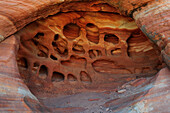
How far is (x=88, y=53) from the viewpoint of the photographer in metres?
7.21

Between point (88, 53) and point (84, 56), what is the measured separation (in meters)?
0.21

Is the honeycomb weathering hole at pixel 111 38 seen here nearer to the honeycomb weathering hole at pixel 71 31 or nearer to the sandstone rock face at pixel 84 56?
the sandstone rock face at pixel 84 56

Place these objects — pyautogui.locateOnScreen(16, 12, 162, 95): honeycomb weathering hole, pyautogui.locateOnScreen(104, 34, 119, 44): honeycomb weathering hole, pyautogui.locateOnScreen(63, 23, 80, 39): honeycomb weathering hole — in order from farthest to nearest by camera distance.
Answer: pyautogui.locateOnScreen(104, 34, 119, 44): honeycomb weathering hole < pyautogui.locateOnScreen(63, 23, 80, 39): honeycomb weathering hole < pyautogui.locateOnScreen(16, 12, 162, 95): honeycomb weathering hole

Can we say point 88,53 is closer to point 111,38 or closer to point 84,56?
point 84,56

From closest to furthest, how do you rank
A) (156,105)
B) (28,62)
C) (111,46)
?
(156,105) → (28,62) → (111,46)

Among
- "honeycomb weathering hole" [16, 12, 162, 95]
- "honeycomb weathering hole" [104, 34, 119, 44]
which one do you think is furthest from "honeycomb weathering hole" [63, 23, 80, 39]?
"honeycomb weathering hole" [104, 34, 119, 44]

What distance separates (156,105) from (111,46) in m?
3.65

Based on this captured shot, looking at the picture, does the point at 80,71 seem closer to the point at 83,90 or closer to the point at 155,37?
the point at 83,90

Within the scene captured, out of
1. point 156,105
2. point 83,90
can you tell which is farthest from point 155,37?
point 83,90

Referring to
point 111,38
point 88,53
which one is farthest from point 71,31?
point 111,38

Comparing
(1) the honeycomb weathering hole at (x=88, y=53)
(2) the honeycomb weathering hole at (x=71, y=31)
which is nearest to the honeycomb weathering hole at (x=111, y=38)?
(1) the honeycomb weathering hole at (x=88, y=53)

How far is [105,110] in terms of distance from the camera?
193 inches

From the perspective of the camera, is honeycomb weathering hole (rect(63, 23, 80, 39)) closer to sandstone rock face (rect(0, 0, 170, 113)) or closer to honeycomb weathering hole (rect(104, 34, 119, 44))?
sandstone rock face (rect(0, 0, 170, 113))

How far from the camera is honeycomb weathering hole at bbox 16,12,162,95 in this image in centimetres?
651
